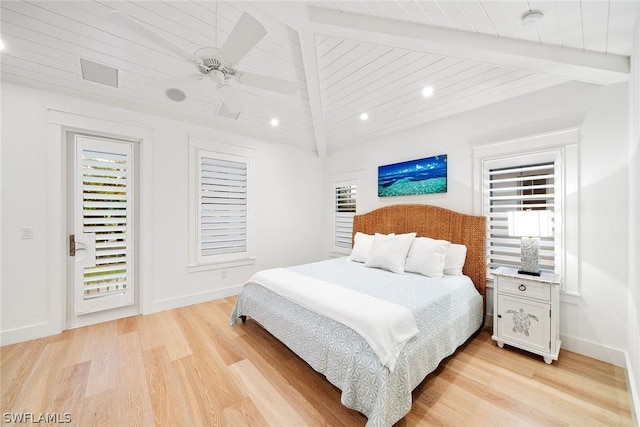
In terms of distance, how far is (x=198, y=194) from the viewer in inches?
142

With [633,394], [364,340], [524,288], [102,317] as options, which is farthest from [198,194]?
[633,394]

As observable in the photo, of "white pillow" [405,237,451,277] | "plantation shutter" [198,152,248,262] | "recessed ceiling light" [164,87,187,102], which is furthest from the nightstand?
"recessed ceiling light" [164,87,187,102]

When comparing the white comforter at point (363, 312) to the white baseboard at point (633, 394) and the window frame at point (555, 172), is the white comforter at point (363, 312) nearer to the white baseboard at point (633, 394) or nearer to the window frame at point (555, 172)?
the white baseboard at point (633, 394)

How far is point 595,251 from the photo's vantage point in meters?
2.27


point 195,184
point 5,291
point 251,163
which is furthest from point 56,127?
point 251,163

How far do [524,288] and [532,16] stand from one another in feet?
7.03

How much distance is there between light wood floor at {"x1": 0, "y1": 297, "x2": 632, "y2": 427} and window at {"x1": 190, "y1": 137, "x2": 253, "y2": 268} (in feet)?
4.54

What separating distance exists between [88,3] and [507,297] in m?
4.32

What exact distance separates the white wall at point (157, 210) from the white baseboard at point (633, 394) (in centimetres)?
398

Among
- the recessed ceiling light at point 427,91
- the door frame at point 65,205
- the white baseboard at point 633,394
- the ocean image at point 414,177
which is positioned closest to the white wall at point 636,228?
the white baseboard at point 633,394

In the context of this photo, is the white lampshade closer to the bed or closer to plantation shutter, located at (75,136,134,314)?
the bed

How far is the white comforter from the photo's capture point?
157cm

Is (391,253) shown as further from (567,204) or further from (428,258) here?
(567,204)

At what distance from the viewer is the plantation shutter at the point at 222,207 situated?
3.68 meters
